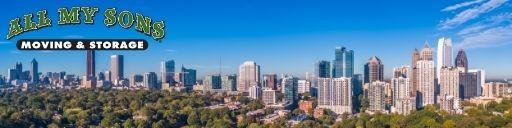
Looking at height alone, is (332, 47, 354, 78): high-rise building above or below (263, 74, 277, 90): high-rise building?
above

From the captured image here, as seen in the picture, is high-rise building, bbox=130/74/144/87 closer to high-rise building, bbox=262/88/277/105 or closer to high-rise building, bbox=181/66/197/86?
high-rise building, bbox=181/66/197/86

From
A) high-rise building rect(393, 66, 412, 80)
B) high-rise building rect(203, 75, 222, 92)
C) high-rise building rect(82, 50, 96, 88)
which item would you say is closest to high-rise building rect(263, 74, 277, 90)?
high-rise building rect(203, 75, 222, 92)

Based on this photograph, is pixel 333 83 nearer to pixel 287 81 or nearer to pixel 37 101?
pixel 287 81

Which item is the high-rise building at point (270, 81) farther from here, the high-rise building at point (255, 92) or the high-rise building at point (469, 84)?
the high-rise building at point (469, 84)

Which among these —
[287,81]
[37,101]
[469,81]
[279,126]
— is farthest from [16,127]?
[469,81]

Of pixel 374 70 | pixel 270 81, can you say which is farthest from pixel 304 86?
pixel 374 70

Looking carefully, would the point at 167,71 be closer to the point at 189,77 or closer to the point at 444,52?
the point at 189,77

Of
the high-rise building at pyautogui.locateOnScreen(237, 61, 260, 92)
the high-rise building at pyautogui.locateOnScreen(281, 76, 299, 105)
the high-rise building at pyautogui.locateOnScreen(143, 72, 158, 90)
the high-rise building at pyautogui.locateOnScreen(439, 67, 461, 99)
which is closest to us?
the high-rise building at pyautogui.locateOnScreen(281, 76, 299, 105)
